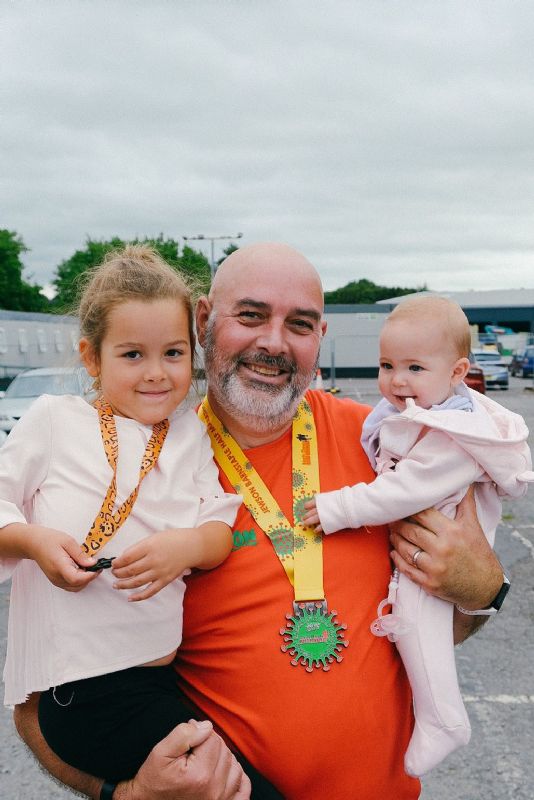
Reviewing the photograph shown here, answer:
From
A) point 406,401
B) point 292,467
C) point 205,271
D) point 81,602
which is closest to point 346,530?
point 292,467

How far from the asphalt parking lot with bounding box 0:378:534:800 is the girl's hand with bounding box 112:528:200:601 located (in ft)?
8.41

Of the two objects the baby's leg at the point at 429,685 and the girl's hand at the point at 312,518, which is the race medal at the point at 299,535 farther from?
the baby's leg at the point at 429,685

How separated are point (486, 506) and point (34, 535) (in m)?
1.46

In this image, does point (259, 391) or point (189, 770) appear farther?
point (259, 391)

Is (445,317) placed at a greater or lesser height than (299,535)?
greater

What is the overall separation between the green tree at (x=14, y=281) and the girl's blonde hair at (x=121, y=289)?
57.4 m

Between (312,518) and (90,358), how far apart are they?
84cm

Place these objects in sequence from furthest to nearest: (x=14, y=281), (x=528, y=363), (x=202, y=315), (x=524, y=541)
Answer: (x=14, y=281), (x=528, y=363), (x=524, y=541), (x=202, y=315)

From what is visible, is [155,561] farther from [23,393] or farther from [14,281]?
[14,281]

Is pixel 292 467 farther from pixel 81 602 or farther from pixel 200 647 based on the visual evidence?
pixel 81 602

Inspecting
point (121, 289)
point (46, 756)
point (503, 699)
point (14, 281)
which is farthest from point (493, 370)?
point (14, 281)

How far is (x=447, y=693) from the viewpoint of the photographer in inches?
85.4

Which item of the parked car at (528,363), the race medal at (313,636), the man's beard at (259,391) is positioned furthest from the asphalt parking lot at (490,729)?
the parked car at (528,363)

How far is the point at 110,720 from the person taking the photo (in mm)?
1873
